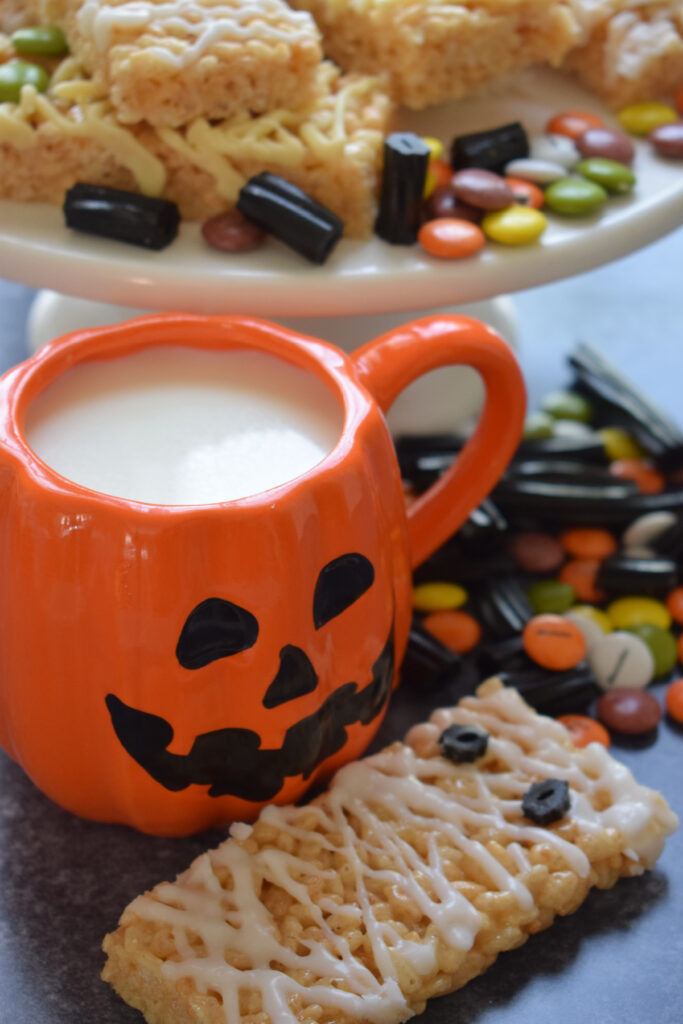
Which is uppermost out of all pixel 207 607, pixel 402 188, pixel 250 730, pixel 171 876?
pixel 402 188

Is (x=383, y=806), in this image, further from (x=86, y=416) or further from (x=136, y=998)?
(x=86, y=416)

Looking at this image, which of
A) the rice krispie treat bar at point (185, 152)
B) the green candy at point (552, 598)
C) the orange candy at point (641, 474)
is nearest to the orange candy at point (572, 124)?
the rice krispie treat bar at point (185, 152)

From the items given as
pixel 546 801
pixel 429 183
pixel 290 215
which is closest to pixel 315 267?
pixel 290 215

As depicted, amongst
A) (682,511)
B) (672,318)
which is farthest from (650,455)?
(672,318)

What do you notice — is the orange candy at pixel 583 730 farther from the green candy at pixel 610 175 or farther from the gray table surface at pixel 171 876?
the green candy at pixel 610 175

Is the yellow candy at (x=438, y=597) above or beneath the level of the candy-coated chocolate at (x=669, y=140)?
beneath

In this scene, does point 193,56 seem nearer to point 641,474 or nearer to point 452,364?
point 452,364
